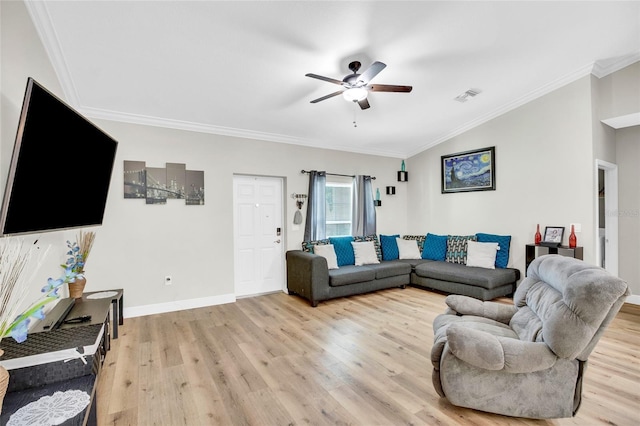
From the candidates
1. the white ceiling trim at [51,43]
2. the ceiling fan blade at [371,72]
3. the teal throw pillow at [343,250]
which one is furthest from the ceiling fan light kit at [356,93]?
the teal throw pillow at [343,250]

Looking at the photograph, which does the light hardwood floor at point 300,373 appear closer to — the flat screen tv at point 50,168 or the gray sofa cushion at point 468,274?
the gray sofa cushion at point 468,274

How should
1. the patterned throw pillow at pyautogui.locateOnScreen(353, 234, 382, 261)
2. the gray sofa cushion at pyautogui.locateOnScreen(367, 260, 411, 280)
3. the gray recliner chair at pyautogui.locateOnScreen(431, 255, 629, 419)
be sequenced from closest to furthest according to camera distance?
the gray recliner chair at pyautogui.locateOnScreen(431, 255, 629, 419) < the gray sofa cushion at pyautogui.locateOnScreen(367, 260, 411, 280) < the patterned throw pillow at pyautogui.locateOnScreen(353, 234, 382, 261)

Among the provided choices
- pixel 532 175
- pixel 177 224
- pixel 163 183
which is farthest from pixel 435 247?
pixel 163 183

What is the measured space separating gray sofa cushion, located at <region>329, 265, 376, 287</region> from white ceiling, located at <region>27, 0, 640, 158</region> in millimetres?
2261

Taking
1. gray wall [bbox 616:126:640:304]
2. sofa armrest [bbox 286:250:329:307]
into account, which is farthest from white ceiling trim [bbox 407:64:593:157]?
sofa armrest [bbox 286:250:329:307]

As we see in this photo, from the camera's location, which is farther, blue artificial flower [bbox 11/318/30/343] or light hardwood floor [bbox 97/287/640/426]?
light hardwood floor [bbox 97/287/640/426]

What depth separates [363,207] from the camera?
5.71 metres

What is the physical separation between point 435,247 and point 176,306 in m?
4.32

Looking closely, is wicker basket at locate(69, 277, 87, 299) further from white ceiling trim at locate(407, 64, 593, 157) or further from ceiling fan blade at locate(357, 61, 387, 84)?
white ceiling trim at locate(407, 64, 593, 157)

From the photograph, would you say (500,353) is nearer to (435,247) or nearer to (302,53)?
(302,53)

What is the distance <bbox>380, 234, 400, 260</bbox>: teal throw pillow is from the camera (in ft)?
18.3

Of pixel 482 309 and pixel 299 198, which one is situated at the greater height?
pixel 299 198

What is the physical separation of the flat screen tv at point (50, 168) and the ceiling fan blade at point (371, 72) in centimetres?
216

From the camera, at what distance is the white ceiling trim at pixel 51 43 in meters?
2.07
